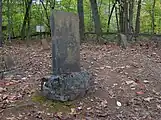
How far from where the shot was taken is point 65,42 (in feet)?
17.5

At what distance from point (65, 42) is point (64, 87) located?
0.92 metres

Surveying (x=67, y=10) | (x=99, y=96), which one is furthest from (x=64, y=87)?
(x=67, y=10)

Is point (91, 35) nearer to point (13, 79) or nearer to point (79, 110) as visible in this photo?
point (13, 79)

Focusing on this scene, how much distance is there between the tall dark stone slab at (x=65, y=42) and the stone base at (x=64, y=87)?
0.25 metres

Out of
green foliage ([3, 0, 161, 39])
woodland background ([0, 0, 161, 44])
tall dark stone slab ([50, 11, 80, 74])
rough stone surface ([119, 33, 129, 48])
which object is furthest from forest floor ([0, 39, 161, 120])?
green foliage ([3, 0, 161, 39])

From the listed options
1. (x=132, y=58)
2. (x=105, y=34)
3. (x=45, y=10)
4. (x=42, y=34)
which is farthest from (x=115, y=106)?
(x=45, y=10)

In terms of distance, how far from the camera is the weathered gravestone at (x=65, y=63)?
505cm

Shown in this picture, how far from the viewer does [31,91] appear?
5.37 m

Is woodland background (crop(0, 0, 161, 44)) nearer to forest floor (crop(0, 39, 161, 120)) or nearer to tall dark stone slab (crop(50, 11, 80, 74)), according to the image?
forest floor (crop(0, 39, 161, 120))

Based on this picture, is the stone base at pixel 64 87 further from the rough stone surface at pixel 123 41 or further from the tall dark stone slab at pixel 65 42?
the rough stone surface at pixel 123 41

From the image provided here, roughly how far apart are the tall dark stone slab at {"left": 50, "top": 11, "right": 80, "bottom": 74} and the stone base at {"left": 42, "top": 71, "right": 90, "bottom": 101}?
0.25 metres

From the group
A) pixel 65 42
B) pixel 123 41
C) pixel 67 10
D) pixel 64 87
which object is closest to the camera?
pixel 64 87

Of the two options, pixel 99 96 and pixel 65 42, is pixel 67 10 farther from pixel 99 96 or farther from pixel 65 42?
pixel 99 96

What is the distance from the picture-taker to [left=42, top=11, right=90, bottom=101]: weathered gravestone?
5.05 metres
